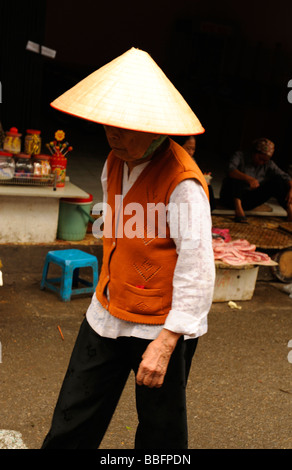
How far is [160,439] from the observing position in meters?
2.52

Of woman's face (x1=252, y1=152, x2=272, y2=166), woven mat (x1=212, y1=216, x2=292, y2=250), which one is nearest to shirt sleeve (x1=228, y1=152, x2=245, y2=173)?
woman's face (x1=252, y1=152, x2=272, y2=166)

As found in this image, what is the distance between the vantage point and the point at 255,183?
26.9 feet

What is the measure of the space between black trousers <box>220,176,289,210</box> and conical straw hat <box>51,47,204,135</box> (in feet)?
19.1

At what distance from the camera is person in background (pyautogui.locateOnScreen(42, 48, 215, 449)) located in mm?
2299

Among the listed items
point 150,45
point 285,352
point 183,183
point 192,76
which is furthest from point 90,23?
point 183,183

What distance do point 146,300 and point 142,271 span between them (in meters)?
0.12

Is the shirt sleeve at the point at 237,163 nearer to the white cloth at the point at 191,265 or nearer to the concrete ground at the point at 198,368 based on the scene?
the concrete ground at the point at 198,368

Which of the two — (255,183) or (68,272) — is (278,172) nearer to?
(255,183)

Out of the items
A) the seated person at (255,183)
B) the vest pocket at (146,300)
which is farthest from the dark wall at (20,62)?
the vest pocket at (146,300)

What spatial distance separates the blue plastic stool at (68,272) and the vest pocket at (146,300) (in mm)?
3224

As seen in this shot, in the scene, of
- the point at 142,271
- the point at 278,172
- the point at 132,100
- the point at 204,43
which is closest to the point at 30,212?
the point at 278,172

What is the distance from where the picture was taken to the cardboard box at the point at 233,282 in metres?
6.11

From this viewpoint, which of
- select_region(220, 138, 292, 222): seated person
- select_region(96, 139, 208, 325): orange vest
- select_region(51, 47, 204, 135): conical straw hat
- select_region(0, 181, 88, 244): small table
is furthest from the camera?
select_region(220, 138, 292, 222): seated person

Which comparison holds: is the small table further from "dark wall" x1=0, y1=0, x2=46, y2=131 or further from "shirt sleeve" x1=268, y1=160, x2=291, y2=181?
"shirt sleeve" x1=268, y1=160, x2=291, y2=181
